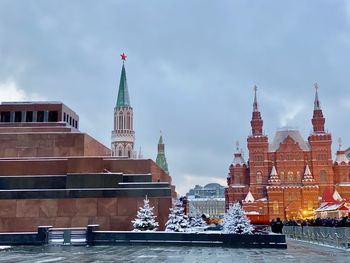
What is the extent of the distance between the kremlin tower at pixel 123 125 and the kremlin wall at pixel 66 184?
110405 mm

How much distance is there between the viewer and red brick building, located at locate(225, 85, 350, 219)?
9781 cm

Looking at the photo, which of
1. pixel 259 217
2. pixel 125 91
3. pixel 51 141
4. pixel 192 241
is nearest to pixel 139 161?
pixel 51 141

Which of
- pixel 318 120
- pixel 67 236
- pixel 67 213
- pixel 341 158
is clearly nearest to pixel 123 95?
pixel 318 120

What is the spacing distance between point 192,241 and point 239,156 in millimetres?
85000

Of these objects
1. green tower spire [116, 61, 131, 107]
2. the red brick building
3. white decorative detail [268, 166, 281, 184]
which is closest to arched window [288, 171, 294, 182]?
the red brick building

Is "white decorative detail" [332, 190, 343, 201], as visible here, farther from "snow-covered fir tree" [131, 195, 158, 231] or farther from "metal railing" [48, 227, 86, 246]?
"metal railing" [48, 227, 86, 246]

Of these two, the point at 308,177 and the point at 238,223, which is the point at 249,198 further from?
the point at 238,223

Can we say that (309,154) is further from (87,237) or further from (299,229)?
(87,237)

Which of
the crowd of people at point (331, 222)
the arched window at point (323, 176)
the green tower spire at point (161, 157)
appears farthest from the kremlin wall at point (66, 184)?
the green tower spire at point (161, 157)

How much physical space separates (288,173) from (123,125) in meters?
64.1

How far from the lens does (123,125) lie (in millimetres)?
148000

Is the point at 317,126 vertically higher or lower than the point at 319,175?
higher

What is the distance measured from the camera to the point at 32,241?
1043 inches

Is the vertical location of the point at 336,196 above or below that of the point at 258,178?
below
